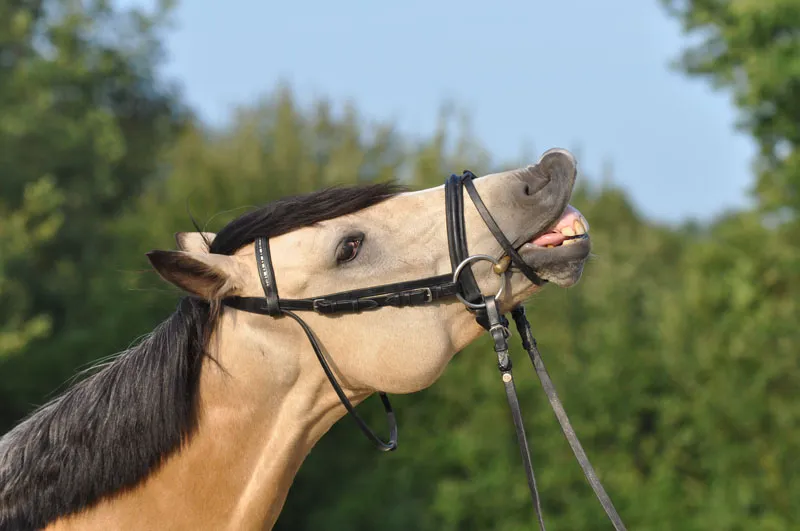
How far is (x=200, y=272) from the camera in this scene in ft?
9.50

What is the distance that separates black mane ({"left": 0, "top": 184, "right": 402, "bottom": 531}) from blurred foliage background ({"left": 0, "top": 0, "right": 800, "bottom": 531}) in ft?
24.6

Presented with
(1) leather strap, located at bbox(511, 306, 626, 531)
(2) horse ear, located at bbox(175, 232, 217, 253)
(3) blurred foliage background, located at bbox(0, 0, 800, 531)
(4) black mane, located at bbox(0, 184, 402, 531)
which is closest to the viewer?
(4) black mane, located at bbox(0, 184, 402, 531)

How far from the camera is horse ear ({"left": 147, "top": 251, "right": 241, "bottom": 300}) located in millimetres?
2805

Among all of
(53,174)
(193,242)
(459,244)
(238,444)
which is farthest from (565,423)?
(53,174)

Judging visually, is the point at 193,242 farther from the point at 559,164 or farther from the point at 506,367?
the point at 559,164

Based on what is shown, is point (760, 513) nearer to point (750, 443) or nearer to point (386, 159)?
point (750, 443)

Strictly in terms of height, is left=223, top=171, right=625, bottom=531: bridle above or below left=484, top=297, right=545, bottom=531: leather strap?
above

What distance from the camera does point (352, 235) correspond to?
3018 millimetres

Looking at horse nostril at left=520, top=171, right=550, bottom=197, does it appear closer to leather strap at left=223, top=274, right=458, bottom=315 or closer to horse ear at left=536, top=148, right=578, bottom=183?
horse ear at left=536, top=148, right=578, bottom=183

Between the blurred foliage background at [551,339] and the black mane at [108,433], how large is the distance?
749 cm

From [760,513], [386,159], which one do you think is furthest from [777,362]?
[386,159]

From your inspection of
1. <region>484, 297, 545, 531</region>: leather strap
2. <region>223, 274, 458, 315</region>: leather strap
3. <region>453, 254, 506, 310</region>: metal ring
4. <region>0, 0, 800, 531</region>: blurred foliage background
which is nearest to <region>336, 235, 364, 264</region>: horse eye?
<region>223, 274, 458, 315</region>: leather strap

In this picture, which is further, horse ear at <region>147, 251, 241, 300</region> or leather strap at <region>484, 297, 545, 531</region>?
leather strap at <region>484, 297, 545, 531</region>

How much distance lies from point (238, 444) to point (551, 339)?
32.0 feet
